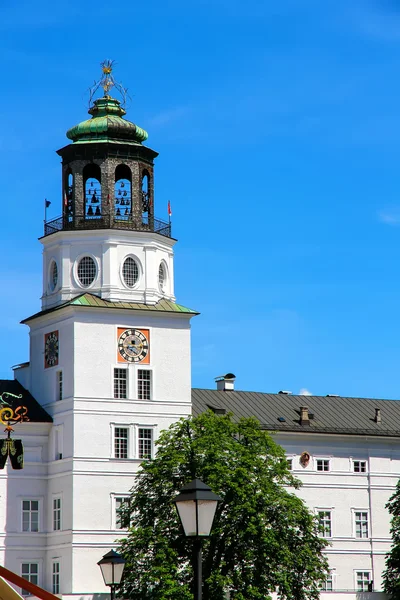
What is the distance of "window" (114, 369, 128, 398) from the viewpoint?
2894 inches

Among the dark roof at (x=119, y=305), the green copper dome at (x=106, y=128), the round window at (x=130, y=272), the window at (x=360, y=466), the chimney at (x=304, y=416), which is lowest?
the window at (x=360, y=466)

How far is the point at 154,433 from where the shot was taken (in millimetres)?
73875

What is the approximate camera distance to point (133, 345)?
74.4m

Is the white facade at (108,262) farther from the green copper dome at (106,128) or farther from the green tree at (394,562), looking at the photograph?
the green tree at (394,562)

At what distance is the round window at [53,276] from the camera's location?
77.2 meters

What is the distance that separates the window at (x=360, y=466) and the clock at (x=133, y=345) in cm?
1743

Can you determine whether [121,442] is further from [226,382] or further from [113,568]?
[113,568]

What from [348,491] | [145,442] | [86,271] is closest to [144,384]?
[145,442]

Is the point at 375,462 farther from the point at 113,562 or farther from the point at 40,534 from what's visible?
the point at 113,562

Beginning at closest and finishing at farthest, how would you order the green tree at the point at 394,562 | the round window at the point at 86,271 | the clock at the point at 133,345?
the clock at the point at 133,345 < the green tree at the point at 394,562 < the round window at the point at 86,271

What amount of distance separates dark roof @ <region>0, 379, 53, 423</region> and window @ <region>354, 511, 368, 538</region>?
21291mm

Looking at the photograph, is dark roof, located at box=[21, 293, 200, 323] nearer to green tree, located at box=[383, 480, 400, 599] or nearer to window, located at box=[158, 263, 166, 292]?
window, located at box=[158, 263, 166, 292]

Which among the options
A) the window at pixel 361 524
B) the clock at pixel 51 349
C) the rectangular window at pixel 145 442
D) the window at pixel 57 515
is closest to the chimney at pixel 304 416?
the window at pixel 361 524

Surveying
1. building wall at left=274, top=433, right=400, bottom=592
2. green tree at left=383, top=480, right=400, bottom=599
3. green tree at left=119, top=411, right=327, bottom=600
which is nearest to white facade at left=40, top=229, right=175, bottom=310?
green tree at left=119, top=411, right=327, bottom=600
